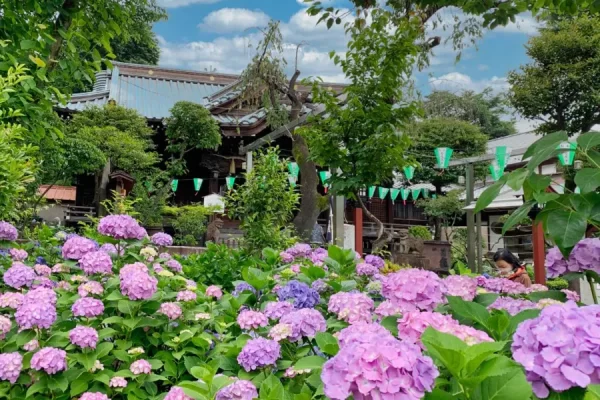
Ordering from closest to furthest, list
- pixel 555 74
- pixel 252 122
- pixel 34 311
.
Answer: pixel 34 311 < pixel 555 74 < pixel 252 122

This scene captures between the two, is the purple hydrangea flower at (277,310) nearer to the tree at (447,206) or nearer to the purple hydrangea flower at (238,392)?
the purple hydrangea flower at (238,392)

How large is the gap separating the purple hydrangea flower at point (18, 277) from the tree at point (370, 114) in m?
3.15

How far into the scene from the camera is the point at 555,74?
426 inches

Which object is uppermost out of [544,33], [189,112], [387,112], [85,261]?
[544,33]

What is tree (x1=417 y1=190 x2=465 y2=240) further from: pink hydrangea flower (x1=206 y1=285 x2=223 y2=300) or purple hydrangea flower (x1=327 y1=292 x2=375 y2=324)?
purple hydrangea flower (x1=327 y1=292 x2=375 y2=324)

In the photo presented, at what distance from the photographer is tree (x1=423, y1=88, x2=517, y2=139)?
73.6 feet

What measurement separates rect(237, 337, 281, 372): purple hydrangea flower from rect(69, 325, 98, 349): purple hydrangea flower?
614 millimetres

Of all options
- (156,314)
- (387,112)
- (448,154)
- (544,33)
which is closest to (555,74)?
(544,33)

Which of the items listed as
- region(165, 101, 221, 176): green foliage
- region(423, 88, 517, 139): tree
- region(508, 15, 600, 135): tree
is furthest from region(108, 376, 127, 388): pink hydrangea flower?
region(423, 88, 517, 139): tree

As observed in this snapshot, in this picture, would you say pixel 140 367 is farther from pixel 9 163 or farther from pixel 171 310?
pixel 9 163

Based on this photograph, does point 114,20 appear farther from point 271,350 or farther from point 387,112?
point 271,350

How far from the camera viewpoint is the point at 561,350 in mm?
771

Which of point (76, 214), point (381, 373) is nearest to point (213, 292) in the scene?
point (381, 373)

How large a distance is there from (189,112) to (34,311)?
1029cm
